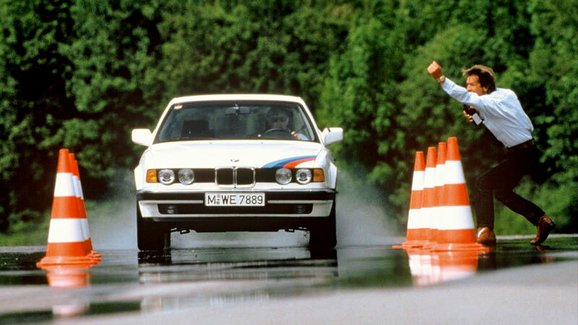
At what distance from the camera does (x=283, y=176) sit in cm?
1538

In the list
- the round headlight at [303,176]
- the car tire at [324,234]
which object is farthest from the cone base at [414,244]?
the round headlight at [303,176]

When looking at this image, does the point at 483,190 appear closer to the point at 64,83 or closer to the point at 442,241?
the point at 442,241

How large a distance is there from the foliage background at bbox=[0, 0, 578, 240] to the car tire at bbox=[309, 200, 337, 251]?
3231cm

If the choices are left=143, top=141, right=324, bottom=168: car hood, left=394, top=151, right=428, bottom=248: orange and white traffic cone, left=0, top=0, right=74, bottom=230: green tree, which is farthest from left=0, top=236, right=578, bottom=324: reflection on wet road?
left=0, top=0, right=74, bottom=230: green tree

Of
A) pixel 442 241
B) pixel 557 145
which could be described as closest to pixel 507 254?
pixel 442 241

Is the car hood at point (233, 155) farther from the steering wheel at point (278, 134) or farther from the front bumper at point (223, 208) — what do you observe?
the steering wheel at point (278, 134)

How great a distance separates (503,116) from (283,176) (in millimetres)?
2345

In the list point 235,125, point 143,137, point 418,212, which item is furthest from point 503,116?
point 143,137

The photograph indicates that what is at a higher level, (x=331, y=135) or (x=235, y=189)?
(x=331, y=135)

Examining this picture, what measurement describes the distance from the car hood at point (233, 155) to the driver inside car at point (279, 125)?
522mm

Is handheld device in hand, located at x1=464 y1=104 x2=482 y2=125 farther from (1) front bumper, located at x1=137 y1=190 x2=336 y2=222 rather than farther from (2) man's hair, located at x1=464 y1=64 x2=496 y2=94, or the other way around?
(1) front bumper, located at x1=137 y1=190 x2=336 y2=222

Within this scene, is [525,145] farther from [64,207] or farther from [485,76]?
[64,207]

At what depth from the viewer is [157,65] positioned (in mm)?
59312

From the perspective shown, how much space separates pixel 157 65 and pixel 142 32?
138 cm
